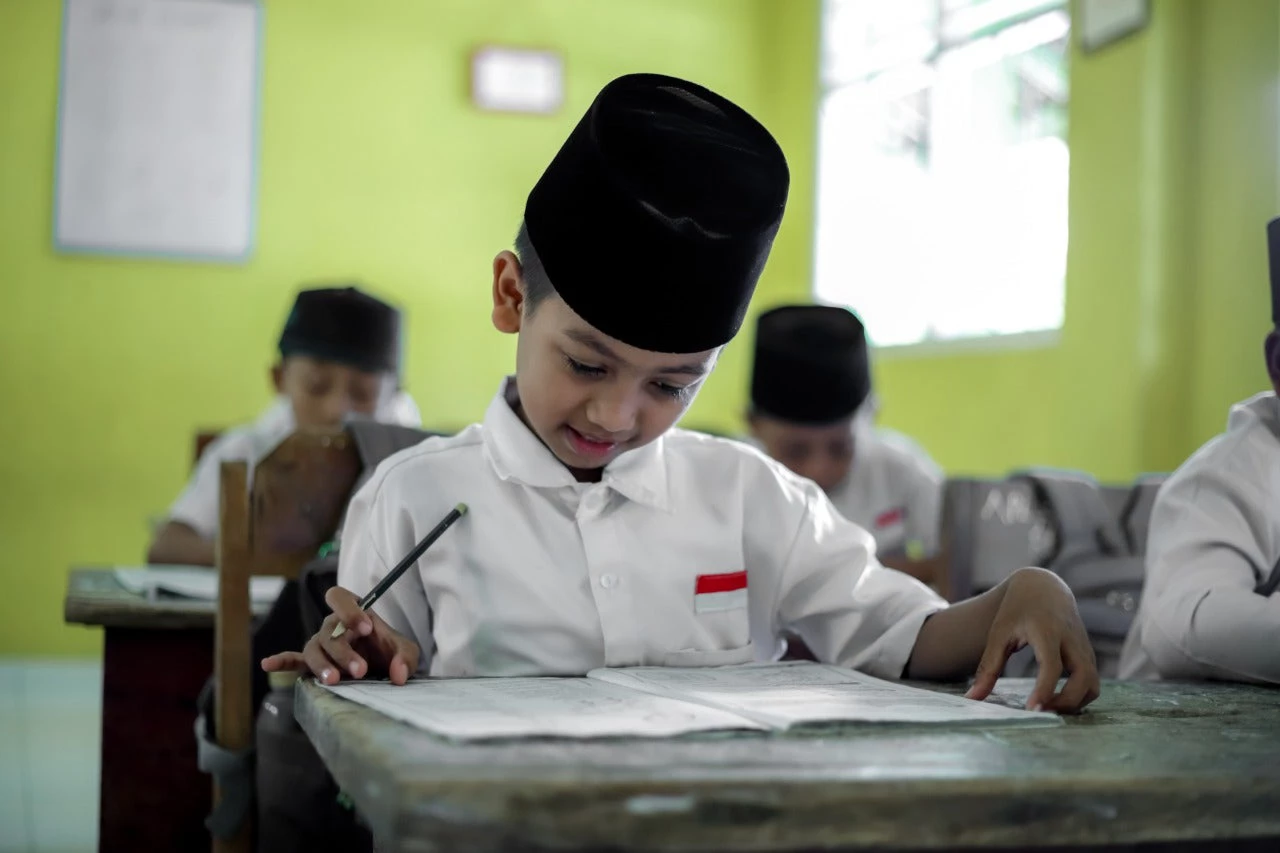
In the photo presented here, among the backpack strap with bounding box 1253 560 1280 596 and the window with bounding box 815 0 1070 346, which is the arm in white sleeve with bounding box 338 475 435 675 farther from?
the window with bounding box 815 0 1070 346

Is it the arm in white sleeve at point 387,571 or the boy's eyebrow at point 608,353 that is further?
the arm in white sleeve at point 387,571

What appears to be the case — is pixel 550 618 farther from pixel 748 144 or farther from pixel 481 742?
pixel 481 742

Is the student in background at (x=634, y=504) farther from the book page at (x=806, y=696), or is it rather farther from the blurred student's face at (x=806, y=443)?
the blurred student's face at (x=806, y=443)

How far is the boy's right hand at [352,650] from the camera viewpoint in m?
0.91

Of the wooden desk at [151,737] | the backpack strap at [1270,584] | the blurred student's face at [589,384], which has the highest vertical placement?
the blurred student's face at [589,384]

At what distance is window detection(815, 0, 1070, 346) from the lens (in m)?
4.55

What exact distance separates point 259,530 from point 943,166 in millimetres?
4161

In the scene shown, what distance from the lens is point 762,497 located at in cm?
133

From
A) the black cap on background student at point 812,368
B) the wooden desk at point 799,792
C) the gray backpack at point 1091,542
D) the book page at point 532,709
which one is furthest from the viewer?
the black cap on background student at point 812,368

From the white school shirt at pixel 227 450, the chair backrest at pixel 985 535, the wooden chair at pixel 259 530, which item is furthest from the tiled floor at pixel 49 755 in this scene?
the chair backrest at pixel 985 535

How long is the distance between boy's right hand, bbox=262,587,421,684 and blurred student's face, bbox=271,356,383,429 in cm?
201

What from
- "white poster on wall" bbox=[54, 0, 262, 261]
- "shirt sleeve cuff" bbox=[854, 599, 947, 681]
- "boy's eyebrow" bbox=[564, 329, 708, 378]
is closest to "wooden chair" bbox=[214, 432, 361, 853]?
"boy's eyebrow" bbox=[564, 329, 708, 378]

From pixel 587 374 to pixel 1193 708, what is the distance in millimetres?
528

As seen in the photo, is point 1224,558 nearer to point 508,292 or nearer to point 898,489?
point 508,292
